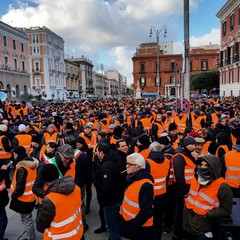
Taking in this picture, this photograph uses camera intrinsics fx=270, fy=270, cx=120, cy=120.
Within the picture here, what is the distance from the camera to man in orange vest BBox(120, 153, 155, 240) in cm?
321

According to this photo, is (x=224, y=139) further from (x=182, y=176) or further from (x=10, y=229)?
(x=10, y=229)

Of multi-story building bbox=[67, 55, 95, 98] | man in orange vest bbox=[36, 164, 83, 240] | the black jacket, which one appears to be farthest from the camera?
multi-story building bbox=[67, 55, 95, 98]

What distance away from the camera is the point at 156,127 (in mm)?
8578

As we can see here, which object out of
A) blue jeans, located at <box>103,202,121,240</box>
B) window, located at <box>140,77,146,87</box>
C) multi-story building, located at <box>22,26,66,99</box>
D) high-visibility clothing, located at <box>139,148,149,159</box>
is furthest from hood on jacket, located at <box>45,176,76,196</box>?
window, located at <box>140,77,146,87</box>

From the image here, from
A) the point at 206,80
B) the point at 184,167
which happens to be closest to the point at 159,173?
the point at 184,167

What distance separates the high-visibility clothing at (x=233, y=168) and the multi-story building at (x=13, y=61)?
143 feet

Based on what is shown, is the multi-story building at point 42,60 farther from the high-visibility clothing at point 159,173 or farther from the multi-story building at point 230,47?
the high-visibility clothing at point 159,173

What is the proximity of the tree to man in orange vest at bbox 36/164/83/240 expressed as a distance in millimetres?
57850

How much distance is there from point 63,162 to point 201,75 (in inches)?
2271

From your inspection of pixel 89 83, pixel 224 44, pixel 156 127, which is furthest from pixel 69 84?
pixel 156 127

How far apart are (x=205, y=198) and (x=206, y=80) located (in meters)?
57.8

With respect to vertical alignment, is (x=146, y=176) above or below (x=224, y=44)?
below

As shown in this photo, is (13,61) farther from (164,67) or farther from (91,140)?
(91,140)

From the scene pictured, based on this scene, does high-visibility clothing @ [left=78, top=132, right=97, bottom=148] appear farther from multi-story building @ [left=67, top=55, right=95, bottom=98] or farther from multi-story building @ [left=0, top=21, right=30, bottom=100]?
multi-story building @ [left=67, top=55, right=95, bottom=98]
